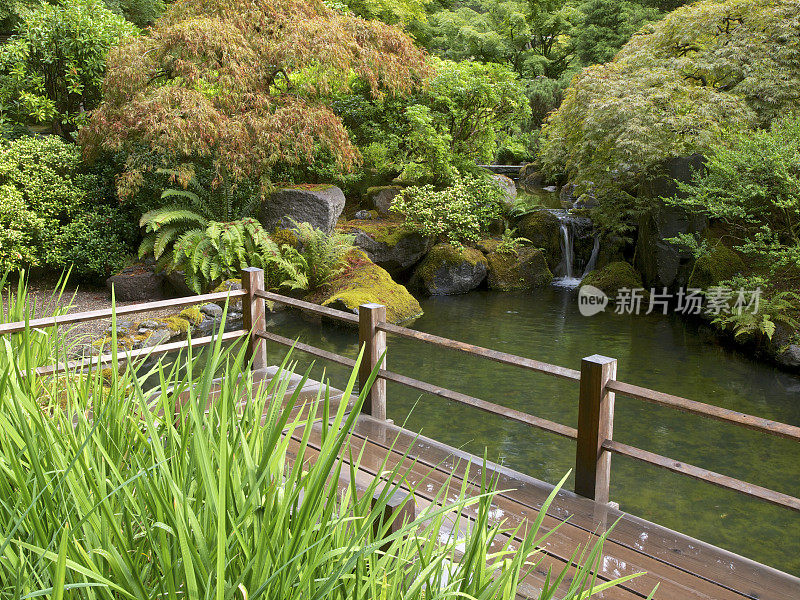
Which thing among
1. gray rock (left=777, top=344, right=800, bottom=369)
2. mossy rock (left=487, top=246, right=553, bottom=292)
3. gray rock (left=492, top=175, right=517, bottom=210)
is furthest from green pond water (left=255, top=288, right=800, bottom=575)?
gray rock (left=492, top=175, right=517, bottom=210)

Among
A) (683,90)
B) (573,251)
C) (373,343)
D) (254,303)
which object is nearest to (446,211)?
(573,251)

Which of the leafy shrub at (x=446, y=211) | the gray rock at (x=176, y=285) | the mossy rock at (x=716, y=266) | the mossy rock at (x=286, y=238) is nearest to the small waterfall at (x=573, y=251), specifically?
the leafy shrub at (x=446, y=211)

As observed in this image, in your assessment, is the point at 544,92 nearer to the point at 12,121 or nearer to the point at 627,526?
the point at 12,121

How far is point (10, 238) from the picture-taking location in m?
9.48

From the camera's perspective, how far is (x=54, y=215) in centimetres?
1020

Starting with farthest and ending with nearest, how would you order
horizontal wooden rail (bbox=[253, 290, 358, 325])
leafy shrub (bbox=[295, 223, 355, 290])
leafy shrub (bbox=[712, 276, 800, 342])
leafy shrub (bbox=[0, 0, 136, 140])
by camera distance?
leafy shrub (bbox=[0, 0, 136, 140]) < leafy shrub (bbox=[295, 223, 355, 290]) < leafy shrub (bbox=[712, 276, 800, 342]) < horizontal wooden rail (bbox=[253, 290, 358, 325])

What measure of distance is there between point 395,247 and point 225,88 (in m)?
3.70

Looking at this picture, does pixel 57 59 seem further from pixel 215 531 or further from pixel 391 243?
pixel 215 531

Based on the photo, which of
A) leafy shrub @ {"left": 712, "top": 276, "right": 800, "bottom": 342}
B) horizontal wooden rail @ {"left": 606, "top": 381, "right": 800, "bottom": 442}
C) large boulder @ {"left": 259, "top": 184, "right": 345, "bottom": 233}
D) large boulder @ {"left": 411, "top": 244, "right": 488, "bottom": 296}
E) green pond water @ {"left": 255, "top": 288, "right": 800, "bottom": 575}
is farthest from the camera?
large boulder @ {"left": 411, "top": 244, "right": 488, "bottom": 296}

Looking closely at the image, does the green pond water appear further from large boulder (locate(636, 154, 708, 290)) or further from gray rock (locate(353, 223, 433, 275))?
gray rock (locate(353, 223, 433, 275))

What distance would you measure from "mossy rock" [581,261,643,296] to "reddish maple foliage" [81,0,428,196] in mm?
4566

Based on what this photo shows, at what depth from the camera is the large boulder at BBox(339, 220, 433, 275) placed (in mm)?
11414

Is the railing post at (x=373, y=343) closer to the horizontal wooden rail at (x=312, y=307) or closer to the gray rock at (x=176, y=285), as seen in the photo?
the horizontal wooden rail at (x=312, y=307)

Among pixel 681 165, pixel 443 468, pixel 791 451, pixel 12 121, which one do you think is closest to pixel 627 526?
pixel 443 468
